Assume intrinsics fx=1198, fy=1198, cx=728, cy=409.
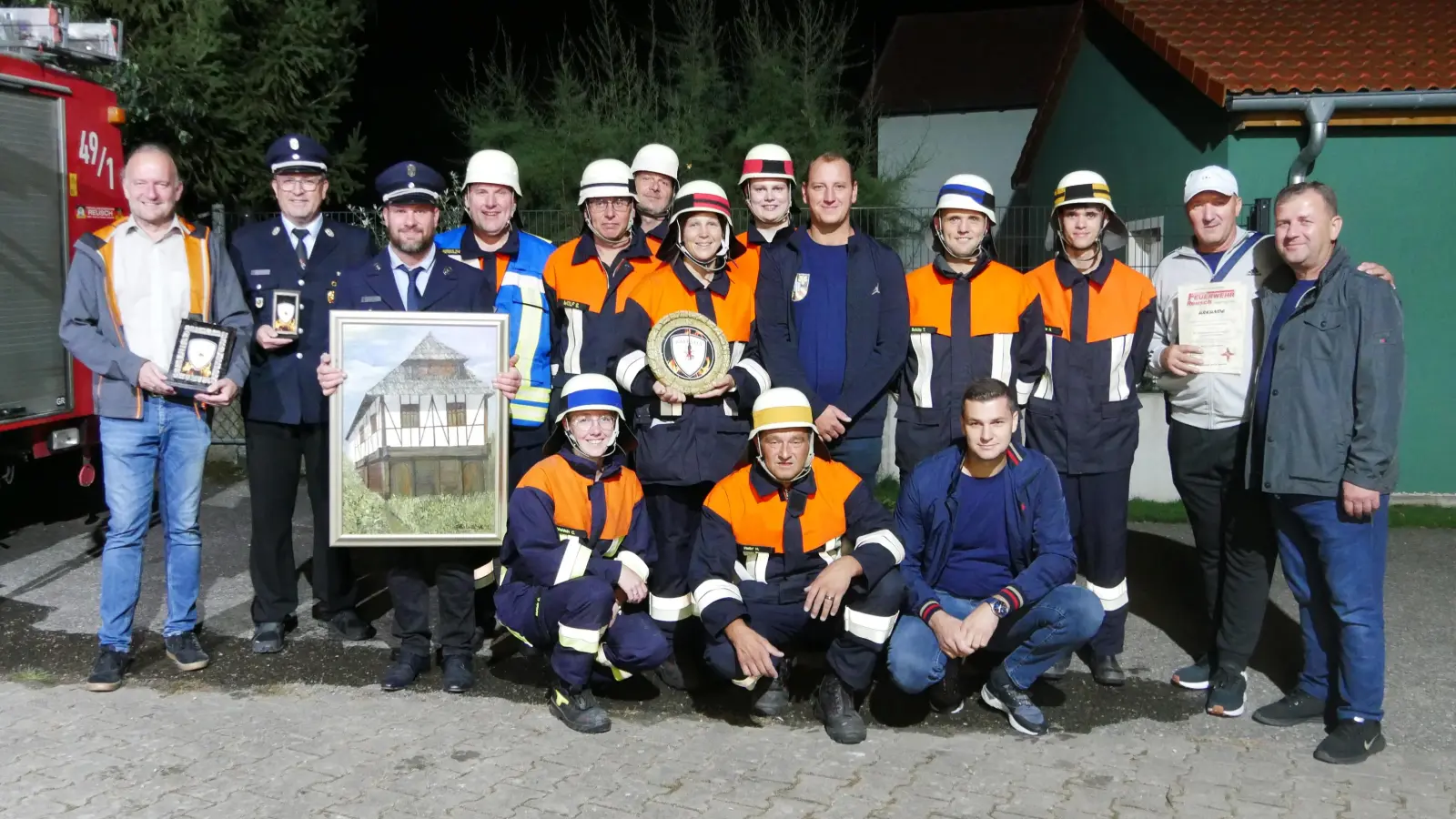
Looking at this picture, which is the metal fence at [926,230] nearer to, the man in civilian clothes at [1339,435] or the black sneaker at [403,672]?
the man in civilian clothes at [1339,435]

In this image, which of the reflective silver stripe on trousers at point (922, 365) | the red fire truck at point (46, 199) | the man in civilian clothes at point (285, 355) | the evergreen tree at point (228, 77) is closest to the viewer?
the reflective silver stripe on trousers at point (922, 365)

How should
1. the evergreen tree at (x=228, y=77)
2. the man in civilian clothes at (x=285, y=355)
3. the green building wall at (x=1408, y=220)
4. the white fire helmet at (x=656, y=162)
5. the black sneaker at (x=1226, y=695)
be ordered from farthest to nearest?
the evergreen tree at (x=228, y=77) < the green building wall at (x=1408, y=220) < the white fire helmet at (x=656, y=162) < the man in civilian clothes at (x=285, y=355) < the black sneaker at (x=1226, y=695)

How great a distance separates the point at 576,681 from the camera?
4.76 metres

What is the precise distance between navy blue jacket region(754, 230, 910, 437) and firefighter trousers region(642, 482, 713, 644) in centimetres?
66

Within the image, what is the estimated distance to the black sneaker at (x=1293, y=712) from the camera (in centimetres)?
484

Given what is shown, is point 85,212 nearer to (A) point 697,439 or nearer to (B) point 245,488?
(B) point 245,488

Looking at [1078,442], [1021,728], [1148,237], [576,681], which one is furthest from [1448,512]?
[576,681]

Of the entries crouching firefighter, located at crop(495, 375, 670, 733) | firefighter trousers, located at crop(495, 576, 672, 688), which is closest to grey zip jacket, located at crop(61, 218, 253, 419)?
crouching firefighter, located at crop(495, 375, 670, 733)

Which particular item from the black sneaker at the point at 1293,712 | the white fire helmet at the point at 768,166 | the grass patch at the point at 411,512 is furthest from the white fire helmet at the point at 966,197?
the grass patch at the point at 411,512

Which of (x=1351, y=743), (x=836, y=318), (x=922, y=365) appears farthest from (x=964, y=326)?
(x=1351, y=743)

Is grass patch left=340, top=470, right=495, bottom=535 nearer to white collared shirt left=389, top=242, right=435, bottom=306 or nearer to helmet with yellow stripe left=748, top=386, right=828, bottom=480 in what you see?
white collared shirt left=389, top=242, right=435, bottom=306

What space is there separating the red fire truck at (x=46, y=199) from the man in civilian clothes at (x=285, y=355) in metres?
2.48

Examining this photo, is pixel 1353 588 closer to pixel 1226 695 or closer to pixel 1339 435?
pixel 1339 435

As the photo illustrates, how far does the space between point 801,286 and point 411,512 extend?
2.00 m
